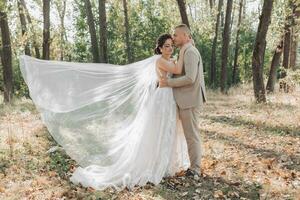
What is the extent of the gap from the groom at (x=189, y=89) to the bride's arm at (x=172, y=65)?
0.31 feet

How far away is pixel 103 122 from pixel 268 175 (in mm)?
3226

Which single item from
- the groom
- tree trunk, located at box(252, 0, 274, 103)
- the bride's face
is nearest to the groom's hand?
the groom

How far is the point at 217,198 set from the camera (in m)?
7.59

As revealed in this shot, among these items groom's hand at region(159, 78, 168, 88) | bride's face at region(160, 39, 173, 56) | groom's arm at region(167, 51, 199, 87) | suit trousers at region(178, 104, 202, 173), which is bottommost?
suit trousers at region(178, 104, 202, 173)

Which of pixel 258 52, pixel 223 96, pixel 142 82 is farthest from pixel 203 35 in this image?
pixel 142 82

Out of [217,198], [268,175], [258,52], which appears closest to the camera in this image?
[217,198]

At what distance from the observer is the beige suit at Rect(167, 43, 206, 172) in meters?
8.12

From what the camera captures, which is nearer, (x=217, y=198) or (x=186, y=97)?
(x=217, y=198)

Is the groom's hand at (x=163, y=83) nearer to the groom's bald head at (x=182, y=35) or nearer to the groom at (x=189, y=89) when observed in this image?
the groom at (x=189, y=89)

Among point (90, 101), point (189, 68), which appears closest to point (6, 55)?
point (90, 101)

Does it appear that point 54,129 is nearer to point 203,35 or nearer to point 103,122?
point 103,122

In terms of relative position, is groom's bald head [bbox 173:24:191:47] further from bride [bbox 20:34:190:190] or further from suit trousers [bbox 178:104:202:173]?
suit trousers [bbox 178:104:202:173]

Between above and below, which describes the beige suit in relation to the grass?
above

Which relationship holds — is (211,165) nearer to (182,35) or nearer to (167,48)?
(167,48)
